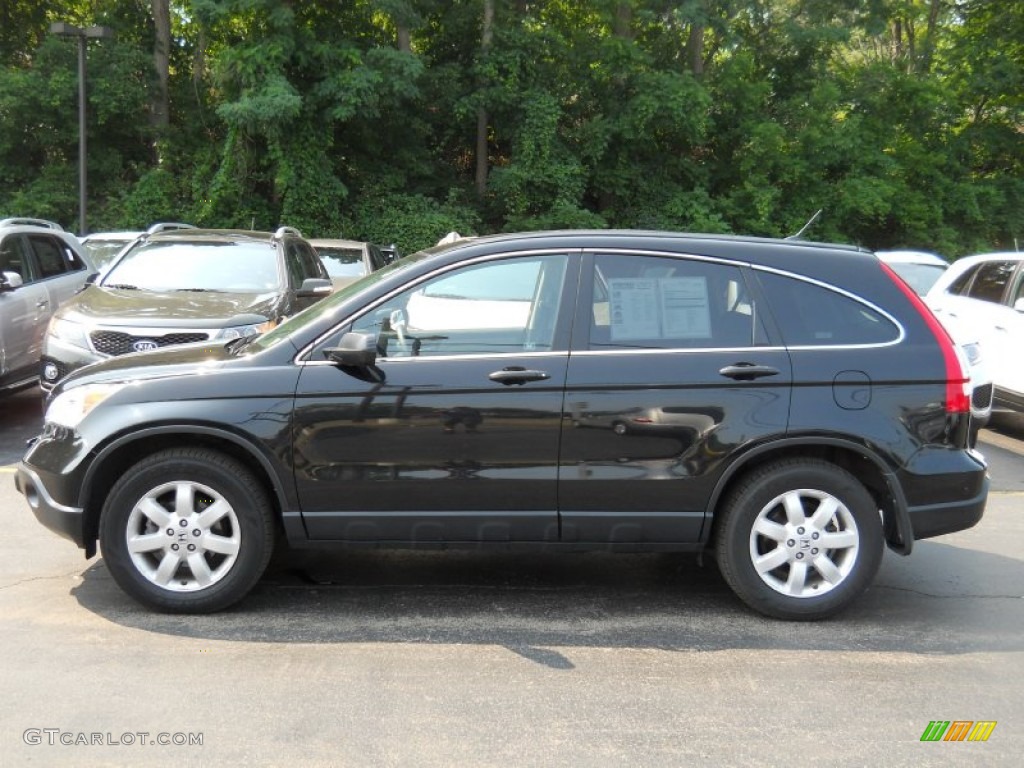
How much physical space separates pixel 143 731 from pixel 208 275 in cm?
623

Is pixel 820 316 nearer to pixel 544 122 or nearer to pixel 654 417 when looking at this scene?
pixel 654 417

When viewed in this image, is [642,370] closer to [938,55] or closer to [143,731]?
[143,731]

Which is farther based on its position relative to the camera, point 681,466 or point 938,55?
point 938,55

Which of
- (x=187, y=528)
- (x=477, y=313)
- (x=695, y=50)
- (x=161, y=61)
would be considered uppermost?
(x=695, y=50)

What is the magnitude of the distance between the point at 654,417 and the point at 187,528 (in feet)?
7.16

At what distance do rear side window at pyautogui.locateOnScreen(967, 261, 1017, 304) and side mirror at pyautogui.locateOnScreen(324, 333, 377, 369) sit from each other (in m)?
7.53

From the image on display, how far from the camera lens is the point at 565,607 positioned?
4969 millimetres

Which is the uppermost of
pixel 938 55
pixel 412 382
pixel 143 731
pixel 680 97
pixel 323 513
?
pixel 938 55

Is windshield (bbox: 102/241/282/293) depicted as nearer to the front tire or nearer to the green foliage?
the front tire

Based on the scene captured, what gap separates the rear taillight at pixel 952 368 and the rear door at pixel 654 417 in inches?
28.6

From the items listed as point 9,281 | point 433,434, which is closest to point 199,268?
point 9,281

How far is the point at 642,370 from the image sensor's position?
4.64m

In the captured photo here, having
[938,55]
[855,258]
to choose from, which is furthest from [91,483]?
[938,55]

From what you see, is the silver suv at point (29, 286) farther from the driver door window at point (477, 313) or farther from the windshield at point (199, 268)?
the driver door window at point (477, 313)
